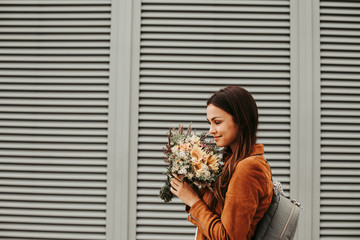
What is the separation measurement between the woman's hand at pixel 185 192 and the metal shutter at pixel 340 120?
62.3 inches

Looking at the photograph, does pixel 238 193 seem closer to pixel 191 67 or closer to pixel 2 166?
pixel 191 67

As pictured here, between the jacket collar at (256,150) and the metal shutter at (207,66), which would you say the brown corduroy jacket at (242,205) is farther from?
the metal shutter at (207,66)

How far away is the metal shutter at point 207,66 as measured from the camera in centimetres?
236

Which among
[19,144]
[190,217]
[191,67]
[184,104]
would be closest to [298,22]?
[191,67]

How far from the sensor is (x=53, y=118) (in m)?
2.39

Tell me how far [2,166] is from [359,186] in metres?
3.25

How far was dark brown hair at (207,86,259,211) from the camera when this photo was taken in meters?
1.25

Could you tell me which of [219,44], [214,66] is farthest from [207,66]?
[219,44]

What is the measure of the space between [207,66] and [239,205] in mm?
1487

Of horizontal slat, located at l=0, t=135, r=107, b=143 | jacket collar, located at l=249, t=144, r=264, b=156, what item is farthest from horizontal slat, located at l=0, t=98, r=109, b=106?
jacket collar, located at l=249, t=144, r=264, b=156

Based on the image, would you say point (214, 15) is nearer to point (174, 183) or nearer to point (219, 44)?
point (219, 44)

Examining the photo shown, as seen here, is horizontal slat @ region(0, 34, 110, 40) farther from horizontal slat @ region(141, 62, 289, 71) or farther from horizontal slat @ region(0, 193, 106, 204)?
horizontal slat @ region(0, 193, 106, 204)

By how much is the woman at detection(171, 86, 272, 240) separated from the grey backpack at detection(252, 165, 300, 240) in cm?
3

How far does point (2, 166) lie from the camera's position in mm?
2383
